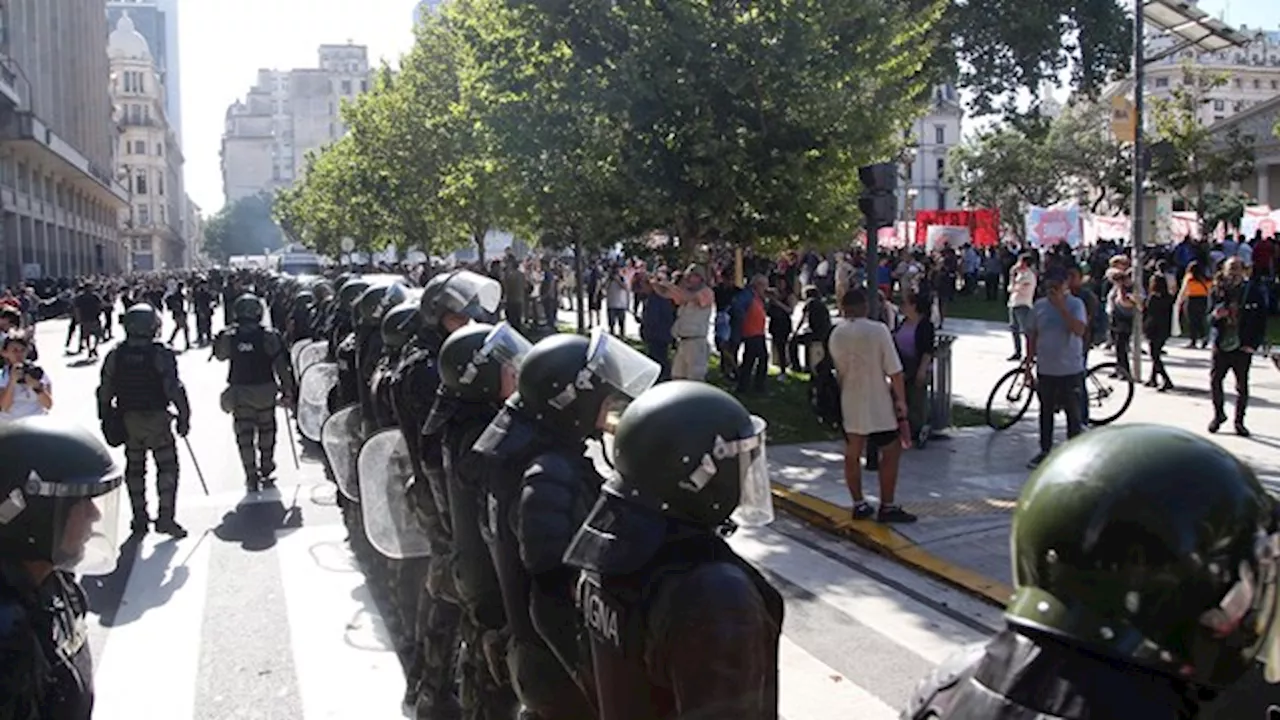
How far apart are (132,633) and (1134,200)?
13560 mm

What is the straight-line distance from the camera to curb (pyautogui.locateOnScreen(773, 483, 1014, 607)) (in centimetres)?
684

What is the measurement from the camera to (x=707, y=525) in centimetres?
266

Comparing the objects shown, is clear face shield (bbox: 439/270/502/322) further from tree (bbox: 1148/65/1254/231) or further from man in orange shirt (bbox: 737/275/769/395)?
tree (bbox: 1148/65/1254/231)

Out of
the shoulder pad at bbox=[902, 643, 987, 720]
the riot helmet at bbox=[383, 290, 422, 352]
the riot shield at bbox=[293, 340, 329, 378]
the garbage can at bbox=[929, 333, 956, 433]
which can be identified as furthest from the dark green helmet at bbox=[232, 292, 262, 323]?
the shoulder pad at bbox=[902, 643, 987, 720]

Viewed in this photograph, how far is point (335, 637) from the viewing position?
22.1 ft

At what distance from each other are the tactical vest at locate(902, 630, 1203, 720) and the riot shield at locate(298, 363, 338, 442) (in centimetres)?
794

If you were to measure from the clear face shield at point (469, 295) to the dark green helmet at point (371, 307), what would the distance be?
0.74 meters

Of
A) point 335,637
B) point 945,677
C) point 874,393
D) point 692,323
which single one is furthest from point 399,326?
point 692,323

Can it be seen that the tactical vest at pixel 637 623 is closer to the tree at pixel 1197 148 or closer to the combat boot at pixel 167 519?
the combat boot at pixel 167 519

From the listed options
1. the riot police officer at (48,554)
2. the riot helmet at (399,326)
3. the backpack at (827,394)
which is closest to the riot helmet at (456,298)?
the riot helmet at (399,326)

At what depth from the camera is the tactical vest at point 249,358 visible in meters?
10.3

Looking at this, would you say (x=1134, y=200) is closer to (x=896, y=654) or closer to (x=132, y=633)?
(x=896, y=654)

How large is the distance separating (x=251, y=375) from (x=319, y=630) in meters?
4.19

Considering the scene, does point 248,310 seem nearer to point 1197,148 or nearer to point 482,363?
point 482,363
